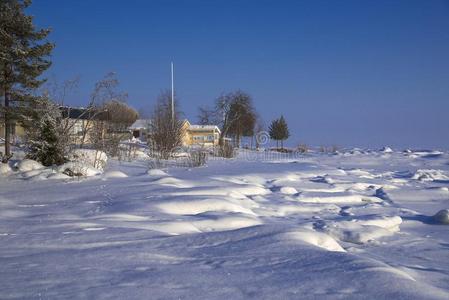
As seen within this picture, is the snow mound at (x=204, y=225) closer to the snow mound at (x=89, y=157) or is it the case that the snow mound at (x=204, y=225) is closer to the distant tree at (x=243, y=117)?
the snow mound at (x=89, y=157)

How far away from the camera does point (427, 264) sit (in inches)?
141

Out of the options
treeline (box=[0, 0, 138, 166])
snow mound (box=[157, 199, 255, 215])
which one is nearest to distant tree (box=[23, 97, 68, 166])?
treeline (box=[0, 0, 138, 166])

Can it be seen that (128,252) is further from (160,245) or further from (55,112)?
(55,112)

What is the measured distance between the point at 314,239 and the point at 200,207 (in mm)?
2278

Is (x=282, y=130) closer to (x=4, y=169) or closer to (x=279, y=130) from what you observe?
(x=279, y=130)

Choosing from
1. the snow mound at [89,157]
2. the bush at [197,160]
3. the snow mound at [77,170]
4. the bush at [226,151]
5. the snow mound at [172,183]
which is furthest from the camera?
the bush at [226,151]

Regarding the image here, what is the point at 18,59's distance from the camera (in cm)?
1497

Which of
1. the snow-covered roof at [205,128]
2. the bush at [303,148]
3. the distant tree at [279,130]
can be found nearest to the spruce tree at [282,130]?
the distant tree at [279,130]

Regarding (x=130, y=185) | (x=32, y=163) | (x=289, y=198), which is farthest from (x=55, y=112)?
(x=289, y=198)

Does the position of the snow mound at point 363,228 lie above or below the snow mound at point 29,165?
below

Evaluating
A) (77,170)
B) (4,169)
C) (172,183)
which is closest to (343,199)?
(172,183)

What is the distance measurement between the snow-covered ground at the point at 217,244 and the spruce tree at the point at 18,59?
8011mm

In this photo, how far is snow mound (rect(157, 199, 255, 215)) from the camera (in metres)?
5.60

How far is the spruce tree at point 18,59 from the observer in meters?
14.6
